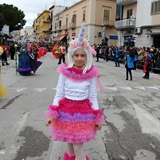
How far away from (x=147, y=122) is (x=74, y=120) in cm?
315

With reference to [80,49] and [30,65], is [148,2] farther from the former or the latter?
[80,49]

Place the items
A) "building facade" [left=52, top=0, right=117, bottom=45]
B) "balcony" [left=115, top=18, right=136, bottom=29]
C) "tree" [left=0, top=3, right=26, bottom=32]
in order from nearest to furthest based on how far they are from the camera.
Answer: "balcony" [left=115, top=18, right=136, bottom=29] < "building facade" [left=52, top=0, right=117, bottom=45] < "tree" [left=0, top=3, right=26, bottom=32]

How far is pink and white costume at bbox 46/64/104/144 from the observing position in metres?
2.79

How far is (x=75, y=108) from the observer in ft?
9.33

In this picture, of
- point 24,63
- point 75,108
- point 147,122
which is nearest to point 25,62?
point 24,63

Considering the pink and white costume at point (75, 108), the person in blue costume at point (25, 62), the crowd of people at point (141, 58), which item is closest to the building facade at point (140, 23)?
the crowd of people at point (141, 58)

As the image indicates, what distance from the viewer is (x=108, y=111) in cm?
616

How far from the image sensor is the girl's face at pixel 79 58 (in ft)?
9.60

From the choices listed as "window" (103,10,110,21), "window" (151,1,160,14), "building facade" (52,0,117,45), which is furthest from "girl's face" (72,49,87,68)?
"window" (103,10,110,21)

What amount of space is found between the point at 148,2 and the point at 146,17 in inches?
64.5

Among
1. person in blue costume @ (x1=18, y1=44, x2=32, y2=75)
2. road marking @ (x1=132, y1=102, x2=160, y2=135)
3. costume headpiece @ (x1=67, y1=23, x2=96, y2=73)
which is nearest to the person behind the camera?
costume headpiece @ (x1=67, y1=23, x2=96, y2=73)

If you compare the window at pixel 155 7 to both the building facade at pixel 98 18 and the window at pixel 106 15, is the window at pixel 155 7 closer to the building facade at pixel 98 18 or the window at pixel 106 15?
the building facade at pixel 98 18

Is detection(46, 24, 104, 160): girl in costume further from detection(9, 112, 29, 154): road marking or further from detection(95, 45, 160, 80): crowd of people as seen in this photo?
detection(95, 45, 160, 80): crowd of people

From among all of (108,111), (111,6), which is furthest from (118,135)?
(111,6)
